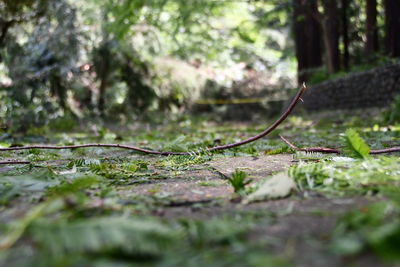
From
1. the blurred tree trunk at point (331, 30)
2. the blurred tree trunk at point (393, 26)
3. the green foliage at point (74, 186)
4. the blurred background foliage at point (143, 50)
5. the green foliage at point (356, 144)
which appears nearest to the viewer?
the green foliage at point (74, 186)

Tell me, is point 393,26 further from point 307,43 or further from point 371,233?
point 371,233

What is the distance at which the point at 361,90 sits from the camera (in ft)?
25.7

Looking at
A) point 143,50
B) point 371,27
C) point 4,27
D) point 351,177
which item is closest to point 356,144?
point 351,177

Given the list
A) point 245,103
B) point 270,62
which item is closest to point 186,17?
point 245,103

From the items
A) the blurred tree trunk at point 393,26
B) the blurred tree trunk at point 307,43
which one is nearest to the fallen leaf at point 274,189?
the blurred tree trunk at point 393,26

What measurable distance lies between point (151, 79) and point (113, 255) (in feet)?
35.2

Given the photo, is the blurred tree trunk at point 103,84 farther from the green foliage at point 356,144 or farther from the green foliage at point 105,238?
the green foliage at point 105,238

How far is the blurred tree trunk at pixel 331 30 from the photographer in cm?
A: 977

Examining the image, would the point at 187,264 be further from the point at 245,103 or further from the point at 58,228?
the point at 245,103

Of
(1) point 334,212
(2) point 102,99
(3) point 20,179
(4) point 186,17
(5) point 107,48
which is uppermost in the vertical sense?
(4) point 186,17

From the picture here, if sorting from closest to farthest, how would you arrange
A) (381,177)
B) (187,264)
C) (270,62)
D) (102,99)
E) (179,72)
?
(187,264) → (381,177) → (102,99) → (179,72) → (270,62)

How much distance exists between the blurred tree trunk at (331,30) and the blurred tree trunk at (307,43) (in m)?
1.68

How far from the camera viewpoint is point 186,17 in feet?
34.3

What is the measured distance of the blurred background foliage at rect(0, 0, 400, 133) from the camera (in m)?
7.32
